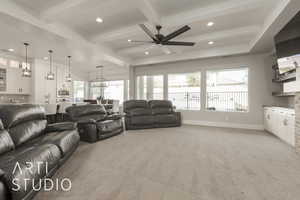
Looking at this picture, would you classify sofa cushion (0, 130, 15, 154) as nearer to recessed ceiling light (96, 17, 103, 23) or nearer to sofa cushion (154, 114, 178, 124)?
recessed ceiling light (96, 17, 103, 23)

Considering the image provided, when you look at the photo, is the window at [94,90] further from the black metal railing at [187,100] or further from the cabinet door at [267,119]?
the cabinet door at [267,119]

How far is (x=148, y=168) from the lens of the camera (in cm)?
208

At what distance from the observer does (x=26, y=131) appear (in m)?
2.11

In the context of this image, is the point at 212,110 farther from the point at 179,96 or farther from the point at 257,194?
the point at 257,194

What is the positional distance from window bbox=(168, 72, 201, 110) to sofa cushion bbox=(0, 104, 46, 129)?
5.18 meters

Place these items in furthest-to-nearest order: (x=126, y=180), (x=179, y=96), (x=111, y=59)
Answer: (x=179, y=96)
(x=111, y=59)
(x=126, y=180)

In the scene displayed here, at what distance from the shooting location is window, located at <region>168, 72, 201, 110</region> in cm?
608

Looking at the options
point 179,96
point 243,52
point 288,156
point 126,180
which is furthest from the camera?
point 179,96

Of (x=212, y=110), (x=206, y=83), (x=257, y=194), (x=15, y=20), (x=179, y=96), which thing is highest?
Answer: (x=15, y=20)

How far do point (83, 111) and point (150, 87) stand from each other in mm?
3757

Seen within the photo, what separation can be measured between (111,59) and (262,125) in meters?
5.99

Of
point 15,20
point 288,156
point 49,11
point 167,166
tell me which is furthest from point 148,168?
point 15,20

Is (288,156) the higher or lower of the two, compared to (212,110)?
lower

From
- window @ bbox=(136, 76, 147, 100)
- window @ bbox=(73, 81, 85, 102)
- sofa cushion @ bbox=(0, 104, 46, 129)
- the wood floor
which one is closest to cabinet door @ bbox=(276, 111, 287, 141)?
the wood floor
